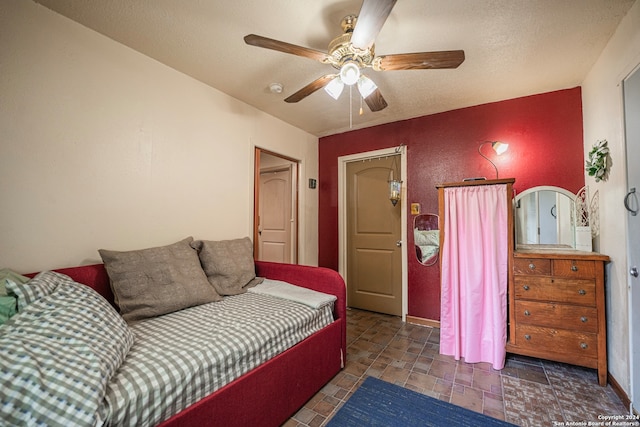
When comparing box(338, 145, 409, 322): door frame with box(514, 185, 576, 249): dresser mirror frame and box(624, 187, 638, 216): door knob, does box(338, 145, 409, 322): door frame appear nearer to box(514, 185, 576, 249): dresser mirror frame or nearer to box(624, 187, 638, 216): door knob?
box(514, 185, 576, 249): dresser mirror frame

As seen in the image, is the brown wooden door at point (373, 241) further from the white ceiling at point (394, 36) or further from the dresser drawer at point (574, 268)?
the dresser drawer at point (574, 268)

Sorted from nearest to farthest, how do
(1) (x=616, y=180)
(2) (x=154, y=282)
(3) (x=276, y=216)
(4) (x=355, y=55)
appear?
(4) (x=355, y=55) → (2) (x=154, y=282) → (1) (x=616, y=180) → (3) (x=276, y=216)

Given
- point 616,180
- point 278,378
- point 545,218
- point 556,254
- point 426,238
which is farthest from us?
point 426,238

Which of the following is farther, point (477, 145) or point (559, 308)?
point (477, 145)

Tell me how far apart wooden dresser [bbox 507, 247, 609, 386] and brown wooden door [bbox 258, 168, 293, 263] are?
2593 millimetres

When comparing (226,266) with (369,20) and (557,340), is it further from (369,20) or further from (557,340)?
(557,340)

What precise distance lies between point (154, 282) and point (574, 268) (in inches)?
119

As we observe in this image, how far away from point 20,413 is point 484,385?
2429 millimetres

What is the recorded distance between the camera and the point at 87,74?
1.73 m

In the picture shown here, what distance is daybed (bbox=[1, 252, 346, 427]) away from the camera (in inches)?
45.4

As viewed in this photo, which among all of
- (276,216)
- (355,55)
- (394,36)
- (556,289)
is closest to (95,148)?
(355,55)

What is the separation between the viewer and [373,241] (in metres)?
3.45

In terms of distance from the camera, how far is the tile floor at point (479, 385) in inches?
61.5

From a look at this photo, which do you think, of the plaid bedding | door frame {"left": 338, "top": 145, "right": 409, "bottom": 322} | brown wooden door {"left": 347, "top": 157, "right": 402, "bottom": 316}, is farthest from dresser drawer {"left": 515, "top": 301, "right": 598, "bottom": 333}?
the plaid bedding
